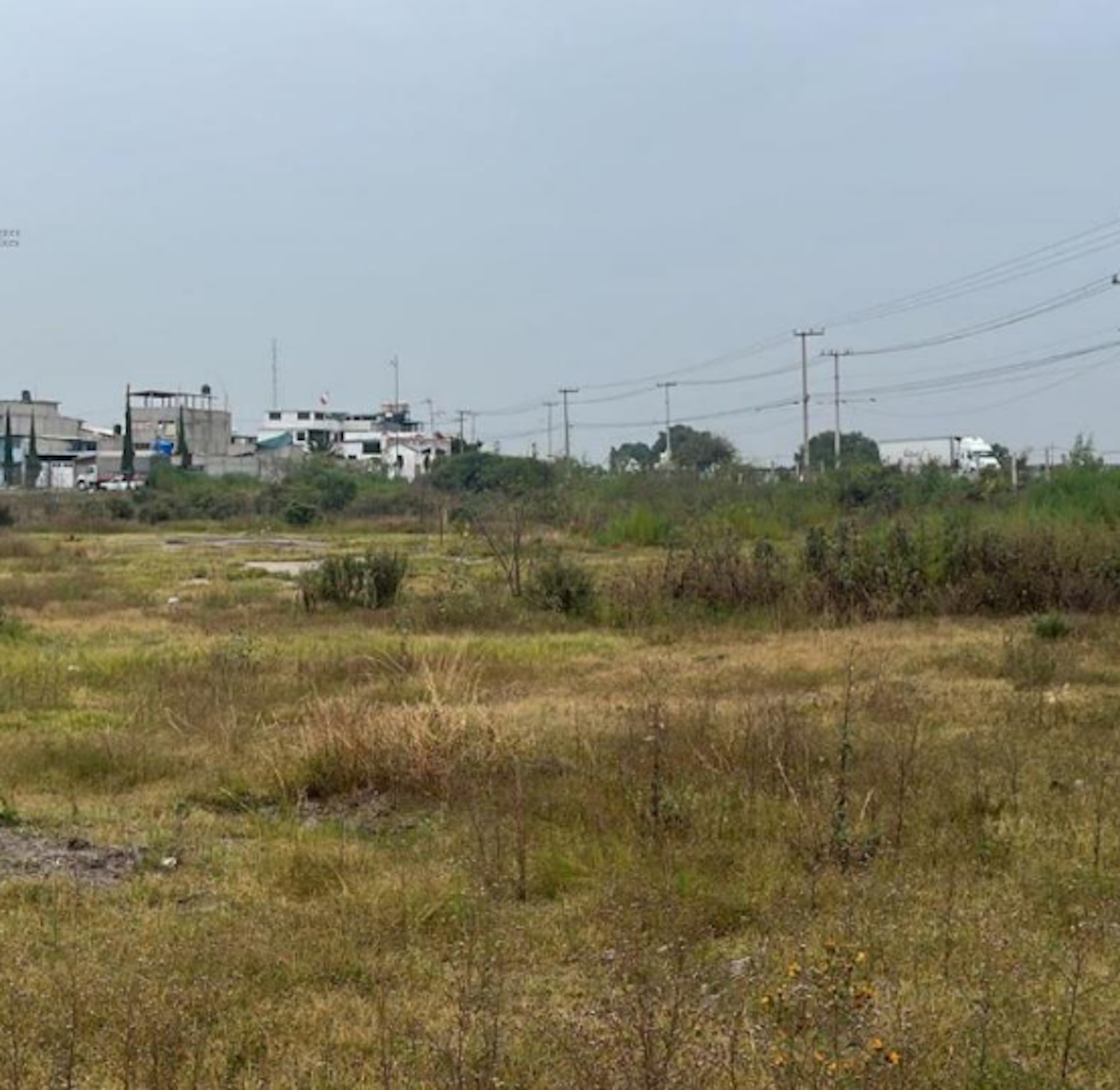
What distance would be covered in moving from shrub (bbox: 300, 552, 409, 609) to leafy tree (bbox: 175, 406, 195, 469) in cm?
5969

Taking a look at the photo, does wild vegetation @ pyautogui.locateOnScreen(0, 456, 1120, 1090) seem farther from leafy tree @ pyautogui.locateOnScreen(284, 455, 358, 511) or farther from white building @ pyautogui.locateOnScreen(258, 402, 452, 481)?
white building @ pyautogui.locateOnScreen(258, 402, 452, 481)

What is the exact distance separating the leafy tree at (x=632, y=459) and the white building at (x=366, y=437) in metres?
12.3

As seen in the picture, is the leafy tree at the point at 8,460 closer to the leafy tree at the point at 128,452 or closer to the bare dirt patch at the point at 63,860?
the leafy tree at the point at 128,452

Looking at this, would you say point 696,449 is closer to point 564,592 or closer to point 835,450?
point 835,450

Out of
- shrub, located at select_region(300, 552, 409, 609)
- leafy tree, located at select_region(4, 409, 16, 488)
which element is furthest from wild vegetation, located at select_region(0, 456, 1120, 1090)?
leafy tree, located at select_region(4, 409, 16, 488)

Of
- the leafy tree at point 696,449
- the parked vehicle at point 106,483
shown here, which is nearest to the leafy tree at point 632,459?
the leafy tree at point 696,449

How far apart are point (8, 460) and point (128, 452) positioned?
9890mm

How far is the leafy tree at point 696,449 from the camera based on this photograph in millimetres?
61625

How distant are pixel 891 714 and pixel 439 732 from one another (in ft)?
11.0

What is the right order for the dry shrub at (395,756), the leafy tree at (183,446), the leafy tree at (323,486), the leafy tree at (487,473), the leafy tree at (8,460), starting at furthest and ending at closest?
the leafy tree at (8,460), the leafy tree at (183,446), the leafy tree at (323,486), the leafy tree at (487,473), the dry shrub at (395,756)

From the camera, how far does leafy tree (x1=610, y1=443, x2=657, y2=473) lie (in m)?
48.1

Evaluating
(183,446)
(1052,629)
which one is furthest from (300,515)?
(1052,629)

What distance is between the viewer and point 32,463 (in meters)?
84.4

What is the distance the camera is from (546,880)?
17.9 ft
